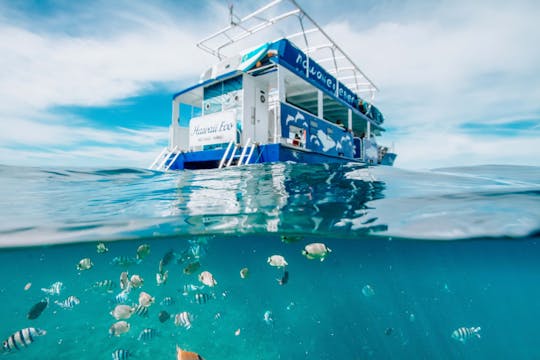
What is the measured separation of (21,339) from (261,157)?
324 inches

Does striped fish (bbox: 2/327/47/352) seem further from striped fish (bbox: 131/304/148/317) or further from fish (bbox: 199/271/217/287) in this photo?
fish (bbox: 199/271/217/287)

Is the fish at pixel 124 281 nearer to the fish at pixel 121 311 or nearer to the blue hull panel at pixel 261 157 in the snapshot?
the fish at pixel 121 311

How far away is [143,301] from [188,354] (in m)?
2.47

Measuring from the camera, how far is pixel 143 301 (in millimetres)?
5117

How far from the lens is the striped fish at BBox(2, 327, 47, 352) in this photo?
Answer: 13.7 ft

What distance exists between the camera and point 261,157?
36.4 ft

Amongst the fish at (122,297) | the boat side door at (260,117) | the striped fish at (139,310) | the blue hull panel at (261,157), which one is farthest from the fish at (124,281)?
the boat side door at (260,117)

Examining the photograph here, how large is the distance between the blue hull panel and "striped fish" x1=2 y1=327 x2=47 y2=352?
25.5 ft

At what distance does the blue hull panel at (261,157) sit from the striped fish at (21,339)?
776 cm

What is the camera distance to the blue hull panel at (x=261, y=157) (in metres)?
10.9

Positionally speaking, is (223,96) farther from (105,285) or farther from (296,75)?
(105,285)

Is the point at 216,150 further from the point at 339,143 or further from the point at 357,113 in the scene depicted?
the point at 357,113

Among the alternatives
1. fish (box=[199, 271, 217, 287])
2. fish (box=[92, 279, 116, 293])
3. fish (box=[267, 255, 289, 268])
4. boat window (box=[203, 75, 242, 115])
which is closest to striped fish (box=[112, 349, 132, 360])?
fish (box=[92, 279, 116, 293])

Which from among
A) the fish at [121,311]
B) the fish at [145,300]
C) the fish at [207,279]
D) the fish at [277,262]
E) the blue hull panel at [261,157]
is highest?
the blue hull panel at [261,157]
